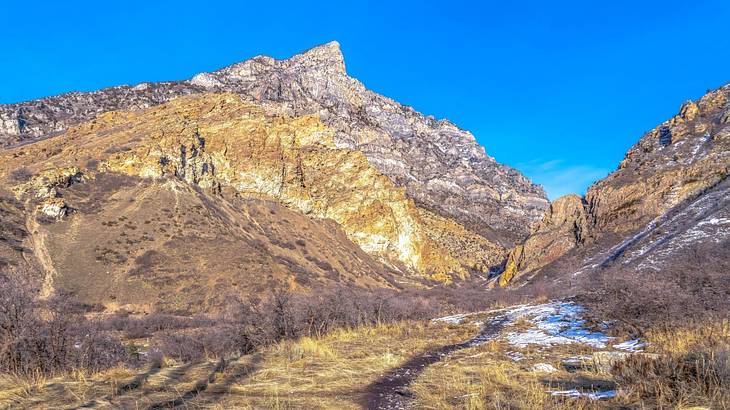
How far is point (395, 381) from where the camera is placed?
6.76 metres

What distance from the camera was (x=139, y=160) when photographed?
→ 65375 mm

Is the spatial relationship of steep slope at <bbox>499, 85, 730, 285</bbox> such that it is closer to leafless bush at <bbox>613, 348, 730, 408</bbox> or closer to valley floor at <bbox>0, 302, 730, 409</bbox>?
valley floor at <bbox>0, 302, 730, 409</bbox>

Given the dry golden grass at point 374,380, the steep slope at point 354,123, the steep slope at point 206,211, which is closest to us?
the dry golden grass at point 374,380

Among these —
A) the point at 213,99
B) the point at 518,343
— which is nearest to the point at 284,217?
the point at 213,99

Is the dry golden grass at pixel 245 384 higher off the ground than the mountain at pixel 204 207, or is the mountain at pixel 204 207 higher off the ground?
the mountain at pixel 204 207

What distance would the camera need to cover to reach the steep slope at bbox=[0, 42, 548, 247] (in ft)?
403

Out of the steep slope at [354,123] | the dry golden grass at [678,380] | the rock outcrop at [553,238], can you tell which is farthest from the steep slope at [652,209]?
the steep slope at [354,123]

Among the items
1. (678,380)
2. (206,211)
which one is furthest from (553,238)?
(678,380)

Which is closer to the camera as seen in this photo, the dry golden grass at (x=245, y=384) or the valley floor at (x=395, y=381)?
the valley floor at (x=395, y=381)

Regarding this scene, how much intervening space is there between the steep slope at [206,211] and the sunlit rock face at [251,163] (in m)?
0.24

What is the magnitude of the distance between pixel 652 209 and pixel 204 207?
2181 inches

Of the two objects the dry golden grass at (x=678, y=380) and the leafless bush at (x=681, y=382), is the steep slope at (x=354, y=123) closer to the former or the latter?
the dry golden grass at (x=678, y=380)

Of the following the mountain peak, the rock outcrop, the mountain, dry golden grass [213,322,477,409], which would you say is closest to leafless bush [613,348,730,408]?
dry golden grass [213,322,477,409]

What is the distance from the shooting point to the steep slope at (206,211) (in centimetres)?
4784
